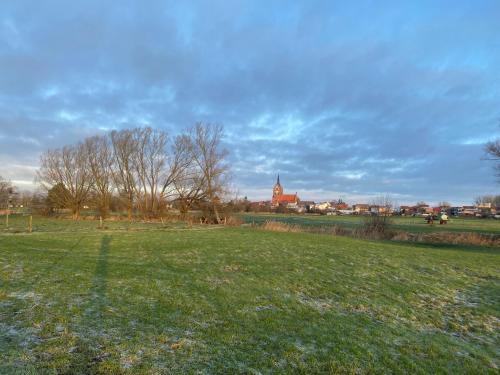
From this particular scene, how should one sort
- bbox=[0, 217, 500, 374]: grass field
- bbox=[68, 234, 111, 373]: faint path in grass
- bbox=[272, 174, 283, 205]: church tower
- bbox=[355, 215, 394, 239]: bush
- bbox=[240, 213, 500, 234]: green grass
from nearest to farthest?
bbox=[68, 234, 111, 373]: faint path in grass → bbox=[0, 217, 500, 374]: grass field → bbox=[355, 215, 394, 239]: bush → bbox=[240, 213, 500, 234]: green grass → bbox=[272, 174, 283, 205]: church tower

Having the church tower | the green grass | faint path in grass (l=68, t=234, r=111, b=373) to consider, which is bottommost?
the green grass

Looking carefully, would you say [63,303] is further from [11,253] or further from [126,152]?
[126,152]

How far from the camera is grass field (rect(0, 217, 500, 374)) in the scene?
169 inches

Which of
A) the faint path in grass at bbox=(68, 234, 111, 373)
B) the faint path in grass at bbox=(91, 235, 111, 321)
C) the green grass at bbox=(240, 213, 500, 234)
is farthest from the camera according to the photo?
the green grass at bbox=(240, 213, 500, 234)

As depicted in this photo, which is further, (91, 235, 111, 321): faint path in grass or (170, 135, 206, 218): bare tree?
(170, 135, 206, 218): bare tree

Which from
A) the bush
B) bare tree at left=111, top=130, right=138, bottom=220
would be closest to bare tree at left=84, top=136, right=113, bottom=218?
bare tree at left=111, top=130, right=138, bottom=220

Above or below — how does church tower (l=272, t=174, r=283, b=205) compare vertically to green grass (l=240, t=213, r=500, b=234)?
above

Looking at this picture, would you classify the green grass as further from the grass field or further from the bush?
the grass field

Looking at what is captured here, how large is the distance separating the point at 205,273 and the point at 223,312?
3600mm

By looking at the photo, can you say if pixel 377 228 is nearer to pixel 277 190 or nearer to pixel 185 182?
pixel 185 182

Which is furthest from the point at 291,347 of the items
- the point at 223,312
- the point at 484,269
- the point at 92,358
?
the point at 484,269

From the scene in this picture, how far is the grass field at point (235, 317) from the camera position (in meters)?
4.29

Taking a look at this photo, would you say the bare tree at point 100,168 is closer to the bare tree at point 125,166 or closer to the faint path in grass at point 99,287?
the bare tree at point 125,166

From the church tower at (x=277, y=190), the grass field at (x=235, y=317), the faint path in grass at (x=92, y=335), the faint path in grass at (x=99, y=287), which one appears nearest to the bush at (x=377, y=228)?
the grass field at (x=235, y=317)
